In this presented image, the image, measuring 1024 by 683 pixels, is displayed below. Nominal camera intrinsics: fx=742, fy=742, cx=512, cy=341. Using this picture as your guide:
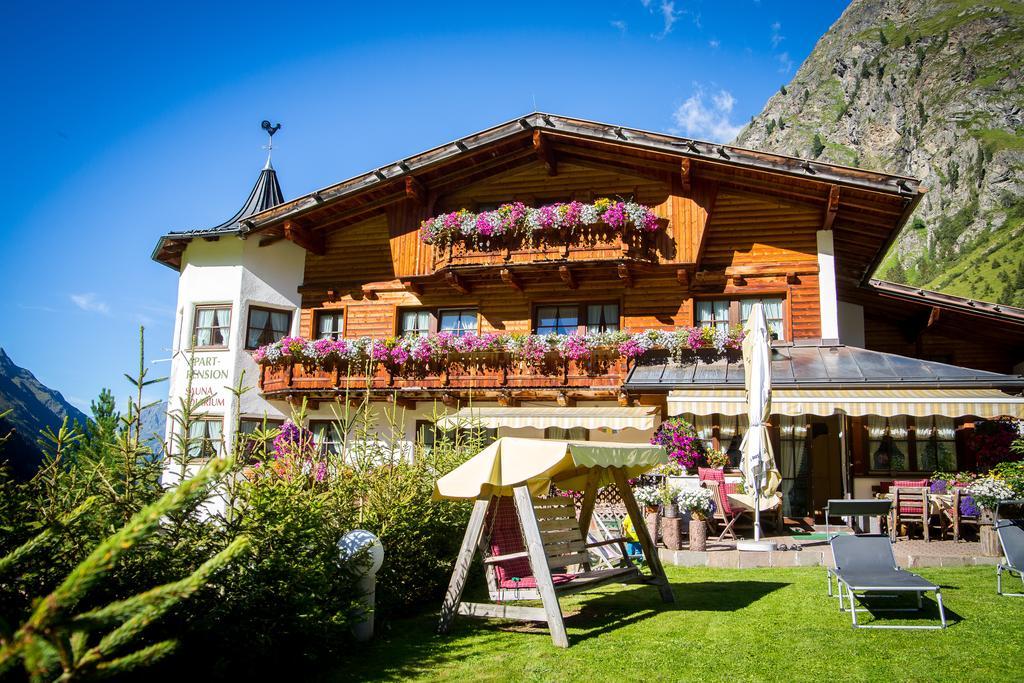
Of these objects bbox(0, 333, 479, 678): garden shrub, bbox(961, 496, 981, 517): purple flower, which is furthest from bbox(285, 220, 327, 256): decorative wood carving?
bbox(961, 496, 981, 517): purple flower

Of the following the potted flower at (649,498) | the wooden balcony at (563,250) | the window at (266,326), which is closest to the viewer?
the potted flower at (649,498)

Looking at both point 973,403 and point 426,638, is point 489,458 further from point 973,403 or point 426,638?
point 973,403

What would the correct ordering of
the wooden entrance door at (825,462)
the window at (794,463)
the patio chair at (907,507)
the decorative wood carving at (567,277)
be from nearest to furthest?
the patio chair at (907,507), the window at (794,463), the wooden entrance door at (825,462), the decorative wood carving at (567,277)

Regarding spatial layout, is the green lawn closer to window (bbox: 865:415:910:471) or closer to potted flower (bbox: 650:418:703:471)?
potted flower (bbox: 650:418:703:471)

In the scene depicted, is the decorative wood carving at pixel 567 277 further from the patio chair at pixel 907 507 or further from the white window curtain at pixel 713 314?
the patio chair at pixel 907 507

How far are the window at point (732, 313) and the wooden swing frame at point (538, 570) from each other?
32.6 feet

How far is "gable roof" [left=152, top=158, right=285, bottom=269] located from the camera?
20.3 m

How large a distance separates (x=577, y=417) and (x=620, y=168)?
6576 mm

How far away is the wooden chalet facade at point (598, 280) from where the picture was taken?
54.4 feet

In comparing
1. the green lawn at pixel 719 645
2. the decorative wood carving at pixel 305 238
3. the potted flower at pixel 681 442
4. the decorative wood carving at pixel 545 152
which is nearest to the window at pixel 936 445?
the potted flower at pixel 681 442

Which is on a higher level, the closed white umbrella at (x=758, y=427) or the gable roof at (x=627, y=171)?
the gable roof at (x=627, y=171)

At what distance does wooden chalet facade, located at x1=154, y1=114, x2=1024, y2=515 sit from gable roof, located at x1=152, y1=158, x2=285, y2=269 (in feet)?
0.37

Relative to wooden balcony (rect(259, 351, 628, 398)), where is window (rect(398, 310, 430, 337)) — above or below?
above

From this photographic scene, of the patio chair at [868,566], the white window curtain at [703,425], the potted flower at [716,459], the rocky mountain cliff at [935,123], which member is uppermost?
the rocky mountain cliff at [935,123]
